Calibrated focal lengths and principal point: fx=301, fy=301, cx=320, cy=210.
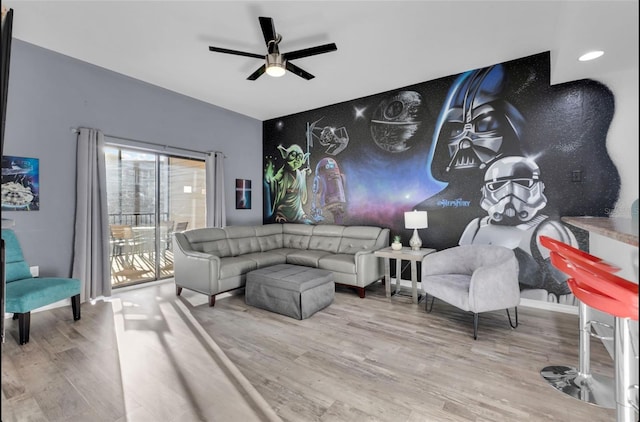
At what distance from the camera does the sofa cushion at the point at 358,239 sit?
4297 mm

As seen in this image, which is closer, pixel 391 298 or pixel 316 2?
pixel 316 2

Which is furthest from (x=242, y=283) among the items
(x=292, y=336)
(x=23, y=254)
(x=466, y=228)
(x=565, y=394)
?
(x=565, y=394)

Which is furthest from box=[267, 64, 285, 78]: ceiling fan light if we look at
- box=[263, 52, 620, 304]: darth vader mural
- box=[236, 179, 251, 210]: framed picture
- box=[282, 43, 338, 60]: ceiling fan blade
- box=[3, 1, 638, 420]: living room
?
box=[236, 179, 251, 210]: framed picture

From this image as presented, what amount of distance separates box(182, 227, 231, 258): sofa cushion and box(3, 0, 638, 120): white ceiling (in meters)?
2.06

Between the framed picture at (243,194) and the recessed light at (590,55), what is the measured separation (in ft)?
15.7

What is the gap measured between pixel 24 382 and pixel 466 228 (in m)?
4.31

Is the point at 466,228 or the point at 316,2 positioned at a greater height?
the point at 316,2

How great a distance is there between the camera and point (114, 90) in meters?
3.87

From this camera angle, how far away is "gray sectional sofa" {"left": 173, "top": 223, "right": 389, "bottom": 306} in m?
3.63

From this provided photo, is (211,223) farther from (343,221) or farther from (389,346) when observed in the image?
(389,346)

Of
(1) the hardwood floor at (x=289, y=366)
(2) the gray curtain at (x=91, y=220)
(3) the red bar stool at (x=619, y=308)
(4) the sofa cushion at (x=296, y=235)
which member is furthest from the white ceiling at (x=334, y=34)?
(4) the sofa cushion at (x=296, y=235)

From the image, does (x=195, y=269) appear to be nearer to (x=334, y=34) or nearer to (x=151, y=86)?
(x=151, y=86)

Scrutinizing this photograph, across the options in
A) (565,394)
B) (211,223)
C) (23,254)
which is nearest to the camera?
(565,394)

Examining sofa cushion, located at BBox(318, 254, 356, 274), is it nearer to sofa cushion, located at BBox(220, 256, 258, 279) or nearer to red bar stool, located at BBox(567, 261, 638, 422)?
sofa cushion, located at BBox(220, 256, 258, 279)
